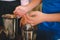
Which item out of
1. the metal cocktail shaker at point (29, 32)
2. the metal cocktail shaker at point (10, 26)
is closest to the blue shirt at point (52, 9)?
the metal cocktail shaker at point (29, 32)

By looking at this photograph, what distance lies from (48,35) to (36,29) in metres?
0.11

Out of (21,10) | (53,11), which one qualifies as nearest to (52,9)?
(53,11)

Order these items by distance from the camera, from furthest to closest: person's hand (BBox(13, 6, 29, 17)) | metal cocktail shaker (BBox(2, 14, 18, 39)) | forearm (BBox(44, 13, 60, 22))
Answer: metal cocktail shaker (BBox(2, 14, 18, 39))
person's hand (BBox(13, 6, 29, 17))
forearm (BBox(44, 13, 60, 22))

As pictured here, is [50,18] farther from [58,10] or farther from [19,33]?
[19,33]

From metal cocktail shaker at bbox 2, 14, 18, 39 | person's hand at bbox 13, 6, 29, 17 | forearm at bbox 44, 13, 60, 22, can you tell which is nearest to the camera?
forearm at bbox 44, 13, 60, 22

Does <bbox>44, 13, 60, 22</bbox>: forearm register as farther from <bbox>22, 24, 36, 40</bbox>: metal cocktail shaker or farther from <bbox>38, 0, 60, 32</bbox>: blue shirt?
<bbox>22, 24, 36, 40</bbox>: metal cocktail shaker

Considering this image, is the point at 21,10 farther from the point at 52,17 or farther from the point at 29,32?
the point at 52,17

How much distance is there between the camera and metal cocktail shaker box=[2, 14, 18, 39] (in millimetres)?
971

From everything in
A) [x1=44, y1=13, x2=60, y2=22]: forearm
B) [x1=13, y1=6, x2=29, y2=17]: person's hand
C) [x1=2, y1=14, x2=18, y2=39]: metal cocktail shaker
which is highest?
[x1=44, y1=13, x2=60, y2=22]: forearm

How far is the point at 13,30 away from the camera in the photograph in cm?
99

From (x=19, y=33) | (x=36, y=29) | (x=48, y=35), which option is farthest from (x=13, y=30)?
(x=48, y=35)

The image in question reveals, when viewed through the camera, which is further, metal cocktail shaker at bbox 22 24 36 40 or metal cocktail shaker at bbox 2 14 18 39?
metal cocktail shaker at bbox 2 14 18 39

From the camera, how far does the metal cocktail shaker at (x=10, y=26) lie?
0.97 meters

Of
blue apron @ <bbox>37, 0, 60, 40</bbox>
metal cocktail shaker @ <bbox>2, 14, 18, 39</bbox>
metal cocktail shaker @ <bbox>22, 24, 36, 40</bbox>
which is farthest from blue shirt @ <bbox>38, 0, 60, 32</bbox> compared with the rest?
metal cocktail shaker @ <bbox>2, 14, 18, 39</bbox>
